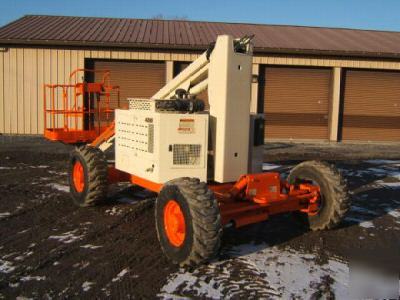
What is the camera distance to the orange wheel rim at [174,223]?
497 cm

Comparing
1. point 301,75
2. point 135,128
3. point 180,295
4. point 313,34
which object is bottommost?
point 180,295

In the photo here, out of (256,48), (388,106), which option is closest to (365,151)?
(388,106)

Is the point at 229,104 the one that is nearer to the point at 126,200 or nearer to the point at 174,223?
the point at 174,223

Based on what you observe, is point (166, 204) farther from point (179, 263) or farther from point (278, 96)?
point (278, 96)

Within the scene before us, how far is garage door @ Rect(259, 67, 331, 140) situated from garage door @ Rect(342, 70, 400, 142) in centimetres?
94

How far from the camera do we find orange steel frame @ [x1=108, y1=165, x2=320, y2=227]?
516cm

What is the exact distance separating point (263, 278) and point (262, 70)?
14217 millimetres

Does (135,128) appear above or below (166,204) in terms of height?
above

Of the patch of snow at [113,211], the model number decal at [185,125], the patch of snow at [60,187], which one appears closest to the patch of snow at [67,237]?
the patch of snow at [113,211]

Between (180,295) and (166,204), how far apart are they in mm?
1199

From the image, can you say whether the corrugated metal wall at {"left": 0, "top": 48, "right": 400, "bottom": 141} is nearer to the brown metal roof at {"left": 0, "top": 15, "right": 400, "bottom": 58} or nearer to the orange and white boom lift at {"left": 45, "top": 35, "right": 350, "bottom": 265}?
the brown metal roof at {"left": 0, "top": 15, "right": 400, "bottom": 58}

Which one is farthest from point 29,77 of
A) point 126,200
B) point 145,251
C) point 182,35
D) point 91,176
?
point 145,251

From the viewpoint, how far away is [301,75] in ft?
59.7

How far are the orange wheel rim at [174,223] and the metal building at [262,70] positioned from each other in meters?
12.3
